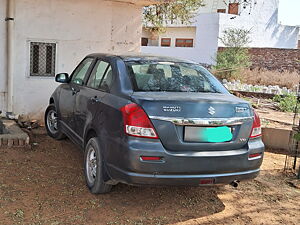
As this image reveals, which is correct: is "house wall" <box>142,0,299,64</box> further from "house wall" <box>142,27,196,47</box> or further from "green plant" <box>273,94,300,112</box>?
"green plant" <box>273,94,300,112</box>

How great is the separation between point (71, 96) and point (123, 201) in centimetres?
196

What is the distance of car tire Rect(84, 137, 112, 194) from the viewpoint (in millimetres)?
4176

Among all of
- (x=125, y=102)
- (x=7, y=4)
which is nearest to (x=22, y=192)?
(x=125, y=102)

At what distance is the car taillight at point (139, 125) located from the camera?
3.68 metres

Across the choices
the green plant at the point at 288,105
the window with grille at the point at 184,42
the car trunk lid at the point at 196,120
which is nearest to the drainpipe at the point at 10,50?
the car trunk lid at the point at 196,120

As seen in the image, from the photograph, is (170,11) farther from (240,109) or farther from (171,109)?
(171,109)

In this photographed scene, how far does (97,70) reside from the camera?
513cm

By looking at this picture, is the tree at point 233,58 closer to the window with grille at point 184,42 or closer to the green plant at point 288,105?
the green plant at point 288,105

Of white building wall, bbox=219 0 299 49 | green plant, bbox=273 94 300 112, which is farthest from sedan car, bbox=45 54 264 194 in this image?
white building wall, bbox=219 0 299 49

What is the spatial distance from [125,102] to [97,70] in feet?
4.52

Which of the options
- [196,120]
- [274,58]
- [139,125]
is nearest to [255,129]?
[196,120]

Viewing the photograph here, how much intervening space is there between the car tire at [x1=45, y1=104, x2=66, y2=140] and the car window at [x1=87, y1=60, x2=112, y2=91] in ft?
4.89

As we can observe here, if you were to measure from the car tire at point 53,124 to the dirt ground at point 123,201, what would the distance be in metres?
0.93

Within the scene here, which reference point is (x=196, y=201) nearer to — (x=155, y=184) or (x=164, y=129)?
(x=155, y=184)
